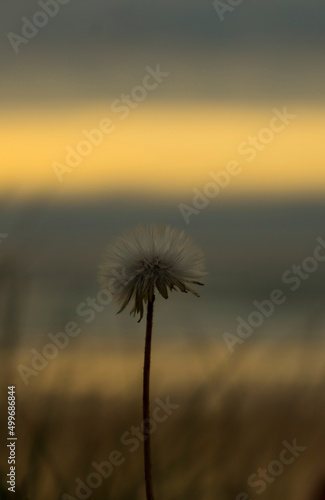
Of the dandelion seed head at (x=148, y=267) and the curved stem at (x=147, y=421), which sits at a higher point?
the dandelion seed head at (x=148, y=267)

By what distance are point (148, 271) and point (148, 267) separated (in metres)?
0.02

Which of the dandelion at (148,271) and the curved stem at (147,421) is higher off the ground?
the dandelion at (148,271)

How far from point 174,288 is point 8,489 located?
4.82ft

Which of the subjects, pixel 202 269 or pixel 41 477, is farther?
pixel 41 477

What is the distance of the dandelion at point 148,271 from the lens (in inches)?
148

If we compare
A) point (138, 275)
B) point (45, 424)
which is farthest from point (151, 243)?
point (45, 424)

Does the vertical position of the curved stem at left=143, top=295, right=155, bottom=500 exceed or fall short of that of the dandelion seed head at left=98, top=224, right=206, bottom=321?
it falls short

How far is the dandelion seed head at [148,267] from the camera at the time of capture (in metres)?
3.88

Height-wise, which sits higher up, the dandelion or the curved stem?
the dandelion

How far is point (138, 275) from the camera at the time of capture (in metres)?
3.98

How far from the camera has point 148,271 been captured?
390 cm

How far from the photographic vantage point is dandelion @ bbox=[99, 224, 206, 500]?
12.4 ft

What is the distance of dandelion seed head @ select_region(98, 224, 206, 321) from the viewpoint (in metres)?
3.88

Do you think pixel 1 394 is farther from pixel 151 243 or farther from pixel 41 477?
pixel 151 243
